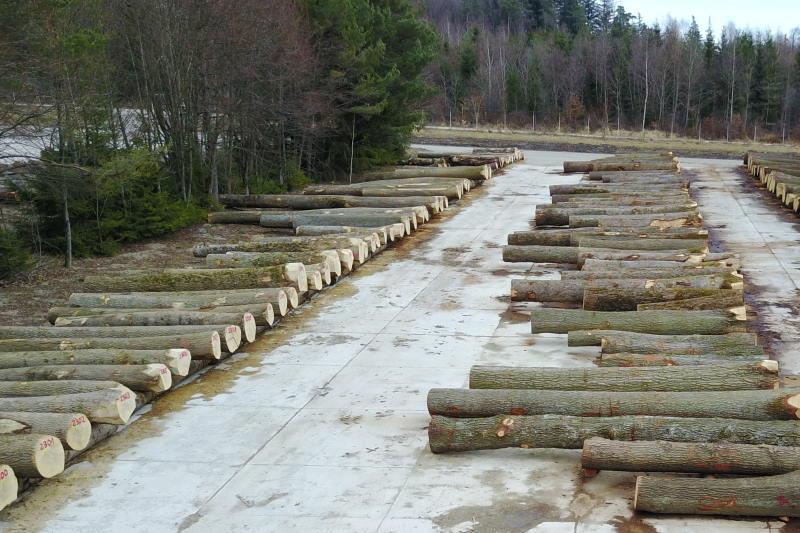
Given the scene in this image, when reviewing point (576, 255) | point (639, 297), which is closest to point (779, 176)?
point (576, 255)

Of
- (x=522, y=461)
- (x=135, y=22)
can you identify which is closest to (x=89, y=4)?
(x=135, y=22)

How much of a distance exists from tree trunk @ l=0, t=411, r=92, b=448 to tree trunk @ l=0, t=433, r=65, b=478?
0.21 meters

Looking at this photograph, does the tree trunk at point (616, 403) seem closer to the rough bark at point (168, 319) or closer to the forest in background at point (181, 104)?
the rough bark at point (168, 319)

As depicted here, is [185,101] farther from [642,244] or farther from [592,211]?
[642,244]

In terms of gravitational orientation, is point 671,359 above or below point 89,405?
above

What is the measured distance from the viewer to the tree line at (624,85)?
5794cm

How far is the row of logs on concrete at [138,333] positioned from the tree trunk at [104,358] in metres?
0.01

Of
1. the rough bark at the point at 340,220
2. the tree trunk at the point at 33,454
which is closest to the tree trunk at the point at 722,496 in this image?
the tree trunk at the point at 33,454

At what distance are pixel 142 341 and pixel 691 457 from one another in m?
7.03

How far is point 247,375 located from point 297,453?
2.80 m

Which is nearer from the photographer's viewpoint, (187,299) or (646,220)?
(187,299)

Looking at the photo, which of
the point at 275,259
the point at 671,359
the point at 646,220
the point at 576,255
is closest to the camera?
the point at 671,359

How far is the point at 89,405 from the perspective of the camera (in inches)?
375

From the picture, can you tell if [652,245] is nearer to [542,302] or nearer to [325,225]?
[542,302]
